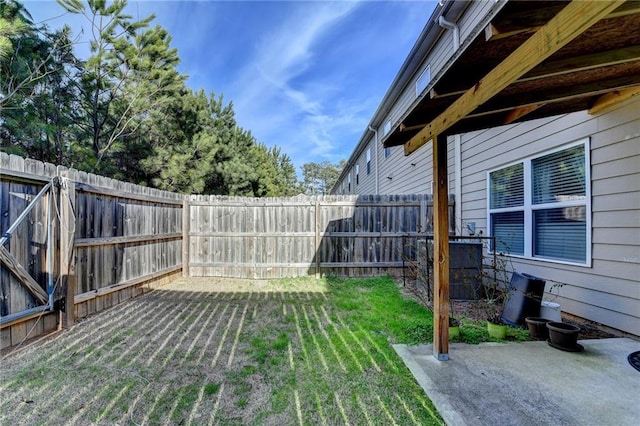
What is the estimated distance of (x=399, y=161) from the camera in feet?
28.8

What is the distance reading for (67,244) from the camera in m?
3.40

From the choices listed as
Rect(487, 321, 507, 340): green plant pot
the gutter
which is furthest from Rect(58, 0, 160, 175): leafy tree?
Rect(487, 321, 507, 340): green plant pot

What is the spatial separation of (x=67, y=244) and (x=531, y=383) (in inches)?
192

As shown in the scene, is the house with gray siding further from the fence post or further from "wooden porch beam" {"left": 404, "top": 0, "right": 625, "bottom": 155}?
the fence post

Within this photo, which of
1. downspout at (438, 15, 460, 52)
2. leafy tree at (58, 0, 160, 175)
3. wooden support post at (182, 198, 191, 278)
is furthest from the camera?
leafy tree at (58, 0, 160, 175)

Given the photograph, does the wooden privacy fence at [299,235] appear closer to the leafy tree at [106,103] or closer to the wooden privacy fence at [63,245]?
the wooden privacy fence at [63,245]

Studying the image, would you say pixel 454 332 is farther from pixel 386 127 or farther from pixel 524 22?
pixel 386 127

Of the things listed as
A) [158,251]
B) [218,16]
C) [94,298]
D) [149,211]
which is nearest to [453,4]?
[218,16]

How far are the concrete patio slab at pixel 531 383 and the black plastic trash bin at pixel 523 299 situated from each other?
21.1 inches

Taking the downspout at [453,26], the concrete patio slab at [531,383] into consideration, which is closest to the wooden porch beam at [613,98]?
the concrete patio slab at [531,383]

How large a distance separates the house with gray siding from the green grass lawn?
192 cm

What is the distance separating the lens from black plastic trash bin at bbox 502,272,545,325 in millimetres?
3281

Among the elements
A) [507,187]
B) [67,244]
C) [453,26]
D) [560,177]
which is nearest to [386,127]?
[453,26]

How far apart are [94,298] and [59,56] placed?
7373 mm
